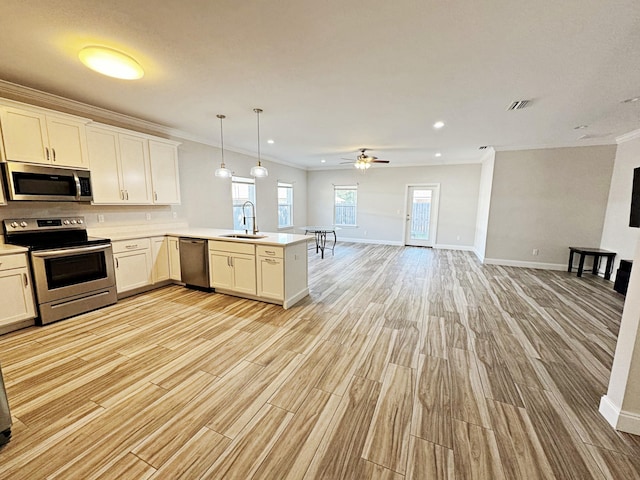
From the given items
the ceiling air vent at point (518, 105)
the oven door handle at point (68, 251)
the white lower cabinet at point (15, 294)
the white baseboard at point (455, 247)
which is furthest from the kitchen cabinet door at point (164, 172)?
the white baseboard at point (455, 247)

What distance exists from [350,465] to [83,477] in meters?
1.37

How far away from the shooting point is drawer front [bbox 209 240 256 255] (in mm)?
3486

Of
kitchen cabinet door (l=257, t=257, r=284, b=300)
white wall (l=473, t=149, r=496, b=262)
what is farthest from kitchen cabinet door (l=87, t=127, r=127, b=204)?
white wall (l=473, t=149, r=496, b=262)

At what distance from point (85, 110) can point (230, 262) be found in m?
2.81

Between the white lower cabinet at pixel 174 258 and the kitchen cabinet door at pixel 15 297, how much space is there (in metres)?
1.59

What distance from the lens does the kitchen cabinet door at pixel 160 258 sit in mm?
3934

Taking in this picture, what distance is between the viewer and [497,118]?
3.65 metres

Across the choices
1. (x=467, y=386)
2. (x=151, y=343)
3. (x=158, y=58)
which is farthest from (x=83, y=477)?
(x=158, y=58)

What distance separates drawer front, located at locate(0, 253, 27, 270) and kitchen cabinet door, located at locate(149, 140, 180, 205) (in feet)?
5.72

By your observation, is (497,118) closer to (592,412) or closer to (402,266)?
(402,266)

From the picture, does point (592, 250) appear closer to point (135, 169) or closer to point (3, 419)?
point (3, 419)

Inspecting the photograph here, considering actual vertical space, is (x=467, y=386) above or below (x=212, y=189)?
below

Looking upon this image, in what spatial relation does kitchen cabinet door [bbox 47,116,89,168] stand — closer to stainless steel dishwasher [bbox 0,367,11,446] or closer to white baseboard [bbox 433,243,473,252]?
stainless steel dishwasher [bbox 0,367,11,446]

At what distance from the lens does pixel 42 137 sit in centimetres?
285
